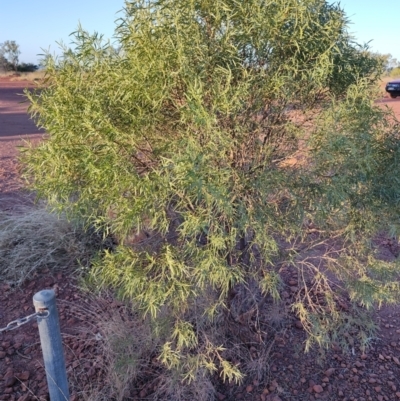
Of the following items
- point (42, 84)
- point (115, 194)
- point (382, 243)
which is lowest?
point (382, 243)

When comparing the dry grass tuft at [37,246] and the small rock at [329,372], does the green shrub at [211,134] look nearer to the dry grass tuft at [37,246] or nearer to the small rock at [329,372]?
the small rock at [329,372]

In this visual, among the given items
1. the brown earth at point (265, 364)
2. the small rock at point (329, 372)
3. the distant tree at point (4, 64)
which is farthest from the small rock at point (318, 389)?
the distant tree at point (4, 64)

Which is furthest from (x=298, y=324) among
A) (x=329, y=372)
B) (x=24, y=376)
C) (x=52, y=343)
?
(x=52, y=343)

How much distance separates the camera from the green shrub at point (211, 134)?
77.9 inches

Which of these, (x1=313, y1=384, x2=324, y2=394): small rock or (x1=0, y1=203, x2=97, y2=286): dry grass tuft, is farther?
(x1=0, y1=203, x2=97, y2=286): dry grass tuft

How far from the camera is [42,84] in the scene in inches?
86.5

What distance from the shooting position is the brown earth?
9.11 feet

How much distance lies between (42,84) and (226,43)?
0.95 metres

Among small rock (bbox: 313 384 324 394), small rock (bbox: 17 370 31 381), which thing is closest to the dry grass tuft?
small rock (bbox: 17 370 31 381)

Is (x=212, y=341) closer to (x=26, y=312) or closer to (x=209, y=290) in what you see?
(x=209, y=290)

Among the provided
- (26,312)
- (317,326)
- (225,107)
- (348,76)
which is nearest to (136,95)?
(225,107)

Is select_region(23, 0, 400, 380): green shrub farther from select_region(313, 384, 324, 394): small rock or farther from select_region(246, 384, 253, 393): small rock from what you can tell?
select_region(313, 384, 324, 394): small rock

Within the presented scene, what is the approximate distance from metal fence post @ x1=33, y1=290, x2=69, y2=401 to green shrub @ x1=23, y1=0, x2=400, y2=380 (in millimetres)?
460

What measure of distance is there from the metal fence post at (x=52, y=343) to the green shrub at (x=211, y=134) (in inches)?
18.1
